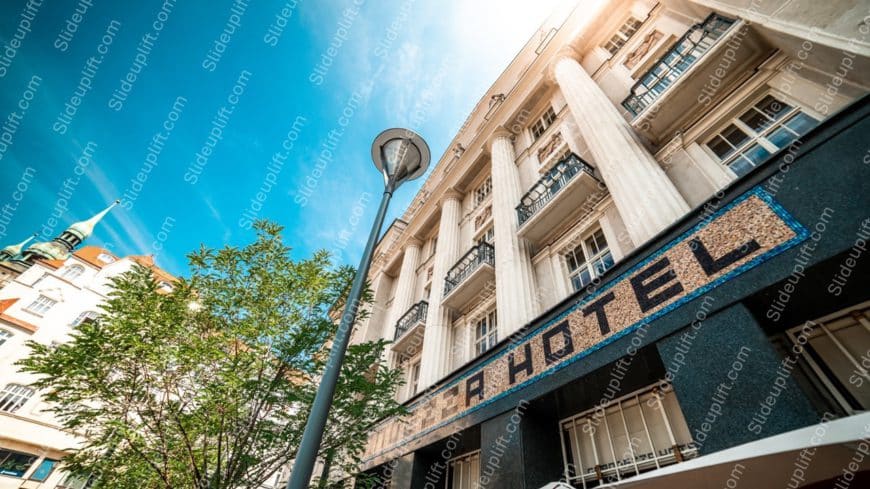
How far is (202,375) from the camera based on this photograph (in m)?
6.27

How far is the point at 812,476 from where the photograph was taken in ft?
6.85

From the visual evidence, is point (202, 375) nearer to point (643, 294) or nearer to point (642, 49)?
point (643, 294)

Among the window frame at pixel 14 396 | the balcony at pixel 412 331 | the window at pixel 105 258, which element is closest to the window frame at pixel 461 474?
the balcony at pixel 412 331

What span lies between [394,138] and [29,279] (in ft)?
135

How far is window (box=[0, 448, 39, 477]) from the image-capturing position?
20.0 m

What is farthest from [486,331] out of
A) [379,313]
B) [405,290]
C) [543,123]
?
[379,313]

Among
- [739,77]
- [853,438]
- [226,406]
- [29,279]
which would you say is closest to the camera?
[853,438]

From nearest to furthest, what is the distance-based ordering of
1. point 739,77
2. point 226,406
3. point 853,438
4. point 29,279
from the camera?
1. point 853,438
2. point 226,406
3. point 739,77
4. point 29,279

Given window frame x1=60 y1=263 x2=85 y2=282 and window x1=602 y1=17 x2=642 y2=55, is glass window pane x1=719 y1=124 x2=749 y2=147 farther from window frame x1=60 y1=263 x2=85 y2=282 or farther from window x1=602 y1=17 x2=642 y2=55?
window frame x1=60 y1=263 x2=85 y2=282

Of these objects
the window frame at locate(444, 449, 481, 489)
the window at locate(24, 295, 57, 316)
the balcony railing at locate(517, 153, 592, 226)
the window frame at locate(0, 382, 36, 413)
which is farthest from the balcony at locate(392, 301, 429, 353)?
the window at locate(24, 295, 57, 316)

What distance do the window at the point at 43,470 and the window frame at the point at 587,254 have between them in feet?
113

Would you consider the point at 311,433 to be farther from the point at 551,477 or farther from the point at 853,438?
the point at 551,477

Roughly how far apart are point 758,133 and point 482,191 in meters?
10.4

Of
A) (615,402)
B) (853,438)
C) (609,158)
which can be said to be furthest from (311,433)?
(609,158)
